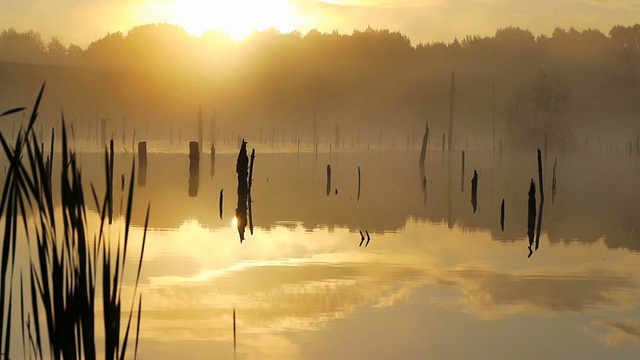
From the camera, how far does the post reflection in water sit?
10023 millimetres

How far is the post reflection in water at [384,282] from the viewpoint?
10023mm

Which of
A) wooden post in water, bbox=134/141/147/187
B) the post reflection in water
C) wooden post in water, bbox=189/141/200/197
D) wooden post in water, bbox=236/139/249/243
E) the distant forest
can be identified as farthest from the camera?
the distant forest

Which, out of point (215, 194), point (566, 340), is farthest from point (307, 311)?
point (215, 194)

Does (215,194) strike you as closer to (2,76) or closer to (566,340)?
(566,340)

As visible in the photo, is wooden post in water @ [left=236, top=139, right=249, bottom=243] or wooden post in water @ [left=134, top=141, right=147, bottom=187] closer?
wooden post in water @ [left=236, top=139, right=249, bottom=243]

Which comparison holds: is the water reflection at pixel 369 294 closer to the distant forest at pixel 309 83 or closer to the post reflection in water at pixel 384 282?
the post reflection in water at pixel 384 282

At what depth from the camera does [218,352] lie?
9.41 metres

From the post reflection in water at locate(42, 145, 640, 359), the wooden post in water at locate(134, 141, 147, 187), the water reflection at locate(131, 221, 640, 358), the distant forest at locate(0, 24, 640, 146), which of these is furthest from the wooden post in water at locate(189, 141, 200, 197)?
the distant forest at locate(0, 24, 640, 146)

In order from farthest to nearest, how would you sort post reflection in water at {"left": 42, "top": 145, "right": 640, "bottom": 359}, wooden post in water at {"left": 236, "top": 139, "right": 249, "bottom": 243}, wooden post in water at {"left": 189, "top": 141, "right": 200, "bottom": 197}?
wooden post in water at {"left": 189, "top": 141, "right": 200, "bottom": 197}, wooden post in water at {"left": 236, "top": 139, "right": 249, "bottom": 243}, post reflection in water at {"left": 42, "top": 145, "right": 640, "bottom": 359}

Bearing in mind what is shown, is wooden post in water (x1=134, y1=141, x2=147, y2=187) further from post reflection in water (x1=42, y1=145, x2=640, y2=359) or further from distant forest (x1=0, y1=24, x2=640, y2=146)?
distant forest (x1=0, y1=24, x2=640, y2=146)

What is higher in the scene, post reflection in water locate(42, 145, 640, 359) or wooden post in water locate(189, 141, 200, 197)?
wooden post in water locate(189, 141, 200, 197)

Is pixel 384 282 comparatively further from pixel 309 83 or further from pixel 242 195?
pixel 309 83

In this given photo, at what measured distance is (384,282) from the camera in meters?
13.7

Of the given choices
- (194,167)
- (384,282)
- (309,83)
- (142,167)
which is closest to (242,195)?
(384,282)
